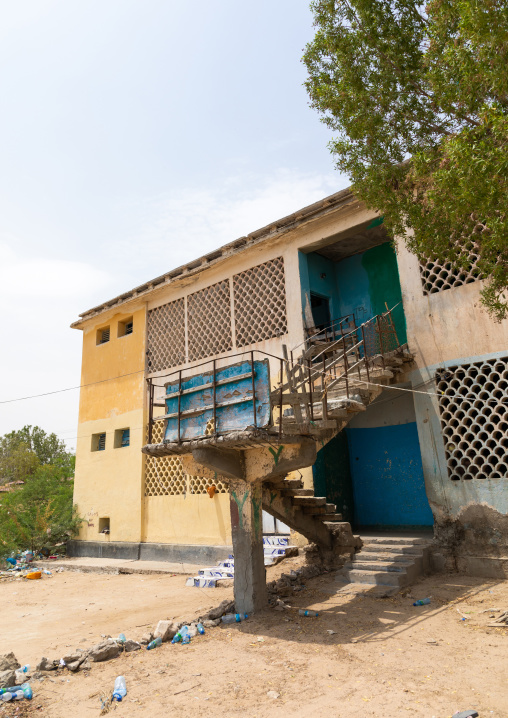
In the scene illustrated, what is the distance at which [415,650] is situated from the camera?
5273 mm

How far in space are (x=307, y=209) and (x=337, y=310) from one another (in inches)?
102

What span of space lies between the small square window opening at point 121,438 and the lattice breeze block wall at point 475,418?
924cm

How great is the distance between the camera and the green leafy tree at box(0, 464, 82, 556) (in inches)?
580

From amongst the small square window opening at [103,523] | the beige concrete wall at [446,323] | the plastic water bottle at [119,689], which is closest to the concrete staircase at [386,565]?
the beige concrete wall at [446,323]

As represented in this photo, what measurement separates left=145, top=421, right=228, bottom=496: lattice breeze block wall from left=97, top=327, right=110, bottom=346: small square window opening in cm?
414

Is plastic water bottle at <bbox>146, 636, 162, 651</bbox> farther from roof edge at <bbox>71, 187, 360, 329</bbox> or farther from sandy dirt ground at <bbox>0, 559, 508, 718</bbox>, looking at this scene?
roof edge at <bbox>71, 187, 360, 329</bbox>

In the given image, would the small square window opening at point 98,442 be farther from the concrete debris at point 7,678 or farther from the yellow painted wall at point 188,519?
the concrete debris at point 7,678

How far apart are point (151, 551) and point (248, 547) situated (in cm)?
661

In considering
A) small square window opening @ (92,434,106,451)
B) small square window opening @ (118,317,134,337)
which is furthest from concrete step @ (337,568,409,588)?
small square window opening @ (118,317,134,337)

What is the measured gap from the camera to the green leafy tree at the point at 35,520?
1473 cm

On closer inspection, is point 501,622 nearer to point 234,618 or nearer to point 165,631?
point 234,618

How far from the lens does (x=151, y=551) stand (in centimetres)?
1285

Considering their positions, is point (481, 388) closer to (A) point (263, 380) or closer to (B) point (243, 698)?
(A) point (263, 380)

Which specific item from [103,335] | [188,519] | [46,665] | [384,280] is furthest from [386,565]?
[103,335]
